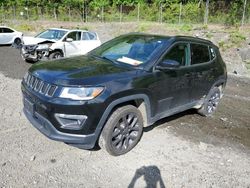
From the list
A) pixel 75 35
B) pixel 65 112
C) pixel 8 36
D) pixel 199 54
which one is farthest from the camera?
pixel 8 36

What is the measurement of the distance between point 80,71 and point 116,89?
1.99 ft

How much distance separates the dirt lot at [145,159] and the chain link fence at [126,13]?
17.1 meters

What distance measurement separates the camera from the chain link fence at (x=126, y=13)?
921 inches

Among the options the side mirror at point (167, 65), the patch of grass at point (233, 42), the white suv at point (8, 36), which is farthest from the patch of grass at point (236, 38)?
the white suv at point (8, 36)

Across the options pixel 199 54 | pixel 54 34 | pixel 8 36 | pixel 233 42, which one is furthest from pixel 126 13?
pixel 199 54

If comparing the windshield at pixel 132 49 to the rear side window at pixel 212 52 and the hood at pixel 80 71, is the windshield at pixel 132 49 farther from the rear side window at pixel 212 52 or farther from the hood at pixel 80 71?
the rear side window at pixel 212 52

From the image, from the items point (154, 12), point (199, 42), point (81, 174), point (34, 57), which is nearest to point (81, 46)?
point (34, 57)

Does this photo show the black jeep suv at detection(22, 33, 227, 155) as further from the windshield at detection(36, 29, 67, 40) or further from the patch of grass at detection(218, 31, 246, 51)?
the patch of grass at detection(218, 31, 246, 51)

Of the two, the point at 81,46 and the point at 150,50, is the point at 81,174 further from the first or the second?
the point at 81,46

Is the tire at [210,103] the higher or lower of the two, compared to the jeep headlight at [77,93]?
lower

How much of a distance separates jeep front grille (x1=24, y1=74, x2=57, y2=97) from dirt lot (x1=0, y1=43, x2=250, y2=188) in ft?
3.10

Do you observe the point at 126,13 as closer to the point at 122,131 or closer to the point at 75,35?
the point at 75,35

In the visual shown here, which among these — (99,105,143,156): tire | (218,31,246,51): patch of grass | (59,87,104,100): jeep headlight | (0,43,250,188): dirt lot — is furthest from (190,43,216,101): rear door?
(218,31,246,51): patch of grass

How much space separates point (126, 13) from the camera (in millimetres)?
30750
